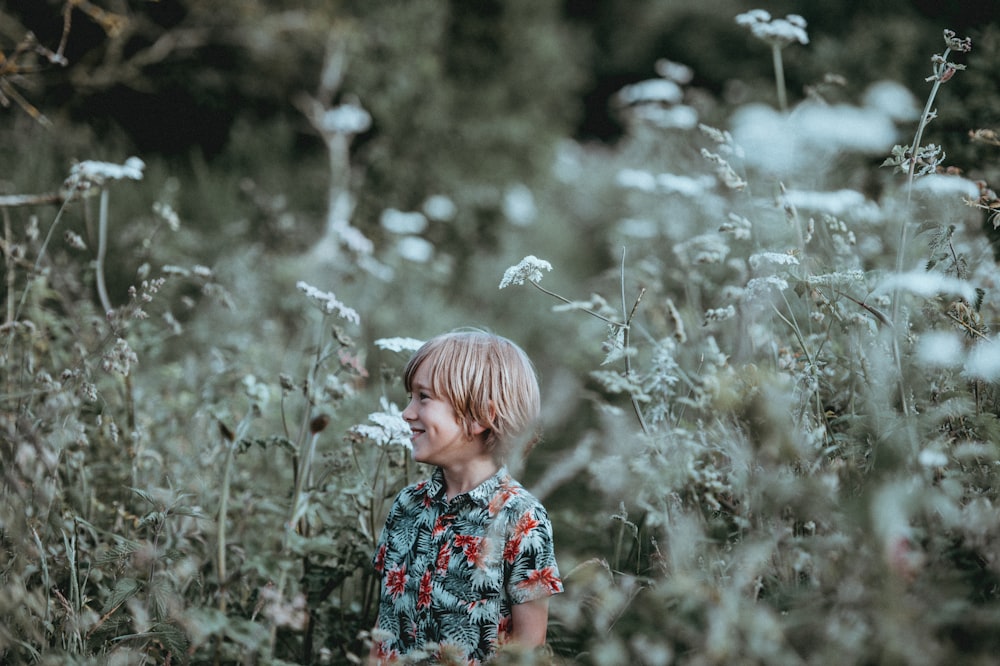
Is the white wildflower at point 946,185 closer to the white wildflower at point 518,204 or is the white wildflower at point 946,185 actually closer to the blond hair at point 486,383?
the blond hair at point 486,383

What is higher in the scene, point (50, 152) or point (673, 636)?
point (673, 636)

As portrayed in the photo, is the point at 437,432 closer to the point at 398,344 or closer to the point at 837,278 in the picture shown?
the point at 398,344

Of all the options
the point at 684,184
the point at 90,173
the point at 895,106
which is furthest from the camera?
the point at 895,106

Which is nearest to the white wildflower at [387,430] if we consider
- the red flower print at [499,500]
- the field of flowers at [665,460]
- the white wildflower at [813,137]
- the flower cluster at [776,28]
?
the field of flowers at [665,460]

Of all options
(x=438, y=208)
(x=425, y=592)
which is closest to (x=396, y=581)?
(x=425, y=592)

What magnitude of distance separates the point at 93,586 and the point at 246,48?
5.46 metres

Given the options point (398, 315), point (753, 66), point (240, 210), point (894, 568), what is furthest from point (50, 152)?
point (753, 66)

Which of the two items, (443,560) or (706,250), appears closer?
(443,560)

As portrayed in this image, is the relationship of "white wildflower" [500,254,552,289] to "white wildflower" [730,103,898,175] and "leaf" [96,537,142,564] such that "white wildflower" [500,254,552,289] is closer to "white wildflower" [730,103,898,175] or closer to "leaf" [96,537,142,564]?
"leaf" [96,537,142,564]

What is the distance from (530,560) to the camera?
171cm

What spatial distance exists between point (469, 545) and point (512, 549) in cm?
10

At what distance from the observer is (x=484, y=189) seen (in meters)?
6.56

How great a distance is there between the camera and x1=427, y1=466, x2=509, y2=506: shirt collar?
1800 millimetres

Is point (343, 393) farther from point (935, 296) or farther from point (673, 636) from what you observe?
point (935, 296)
